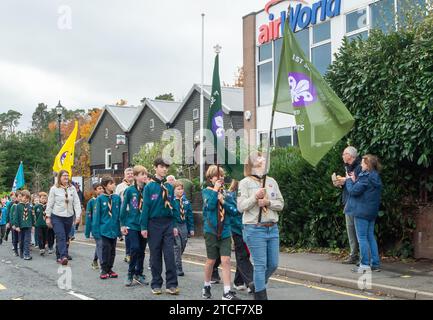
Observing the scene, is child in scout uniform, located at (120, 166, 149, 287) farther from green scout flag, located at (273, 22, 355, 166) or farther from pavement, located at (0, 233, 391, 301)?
green scout flag, located at (273, 22, 355, 166)

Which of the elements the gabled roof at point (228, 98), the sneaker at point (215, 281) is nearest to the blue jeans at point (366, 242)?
the sneaker at point (215, 281)

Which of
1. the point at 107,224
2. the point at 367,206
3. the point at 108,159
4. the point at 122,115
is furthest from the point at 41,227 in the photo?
the point at 122,115

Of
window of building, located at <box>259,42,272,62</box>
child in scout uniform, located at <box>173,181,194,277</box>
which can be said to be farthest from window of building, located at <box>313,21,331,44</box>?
child in scout uniform, located at <box>173,181,194,277</box>

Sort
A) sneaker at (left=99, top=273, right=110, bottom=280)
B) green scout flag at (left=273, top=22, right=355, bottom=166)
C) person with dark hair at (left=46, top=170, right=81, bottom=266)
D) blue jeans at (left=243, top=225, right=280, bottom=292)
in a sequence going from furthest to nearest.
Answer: person with dark hair at (left=46, top=170, right=81, bottom=266) < sneaker at (left=99, top=273, right=110, bottom=280) < green scout flag at (left=273, top=22, right=355, bottom=166) < blue jeans at (left=243, top=225, right=280, bottom=292)

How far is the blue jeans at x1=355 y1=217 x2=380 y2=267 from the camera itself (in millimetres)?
9906

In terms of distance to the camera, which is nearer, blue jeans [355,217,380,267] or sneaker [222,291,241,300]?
sneaker [222,291,241,300]

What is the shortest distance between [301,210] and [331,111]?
19.0 ft

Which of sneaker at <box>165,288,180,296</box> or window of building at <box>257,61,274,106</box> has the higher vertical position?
window of building at <box>257,61,274,106</box>

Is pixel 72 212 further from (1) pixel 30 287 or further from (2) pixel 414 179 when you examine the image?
(2) pixel 414 179

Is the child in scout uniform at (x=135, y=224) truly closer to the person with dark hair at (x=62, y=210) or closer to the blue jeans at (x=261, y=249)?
the person with dark hair at (x=62, y=210)

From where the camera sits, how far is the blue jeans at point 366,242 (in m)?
9.91

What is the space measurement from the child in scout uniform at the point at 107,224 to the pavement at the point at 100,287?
0.31 meters

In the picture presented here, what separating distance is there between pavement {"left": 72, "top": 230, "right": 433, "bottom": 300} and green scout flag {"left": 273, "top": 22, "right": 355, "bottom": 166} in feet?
8.08

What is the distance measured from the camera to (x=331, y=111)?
7.69 m
